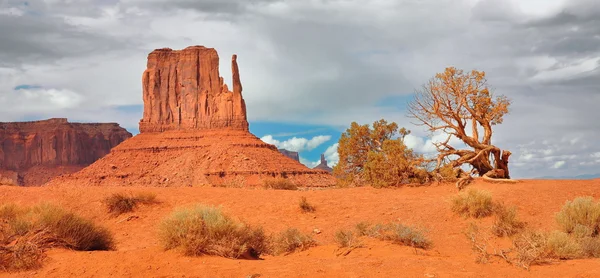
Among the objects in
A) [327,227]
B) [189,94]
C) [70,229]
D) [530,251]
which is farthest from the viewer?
[189,94]

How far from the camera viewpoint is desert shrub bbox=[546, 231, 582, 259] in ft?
32.6

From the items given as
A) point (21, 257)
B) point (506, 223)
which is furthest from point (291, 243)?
point (506, 223)

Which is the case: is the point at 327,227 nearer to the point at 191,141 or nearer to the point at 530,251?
the point at 530,251

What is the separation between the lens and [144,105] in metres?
95.6

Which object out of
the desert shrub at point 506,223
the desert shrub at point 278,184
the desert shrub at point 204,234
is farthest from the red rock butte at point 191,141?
the desert shrub at point 204,234

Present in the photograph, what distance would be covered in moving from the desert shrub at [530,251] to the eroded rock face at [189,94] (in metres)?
79.4

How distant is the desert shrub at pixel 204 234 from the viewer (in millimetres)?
10227

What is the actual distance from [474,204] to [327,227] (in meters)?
4.46

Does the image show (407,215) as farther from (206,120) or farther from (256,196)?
(206,120)

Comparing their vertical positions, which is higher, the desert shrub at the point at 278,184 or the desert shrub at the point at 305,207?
the desert shrub at the point at 278,184

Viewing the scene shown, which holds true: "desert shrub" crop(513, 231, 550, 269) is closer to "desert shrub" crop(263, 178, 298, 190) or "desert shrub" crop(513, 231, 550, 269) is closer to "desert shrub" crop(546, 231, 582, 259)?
"desert shrub" crop(546, 231, 582, 259)

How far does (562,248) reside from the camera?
999cm

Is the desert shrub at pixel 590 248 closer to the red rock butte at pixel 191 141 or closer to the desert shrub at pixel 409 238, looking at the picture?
the desert shrub at pixel 409 238

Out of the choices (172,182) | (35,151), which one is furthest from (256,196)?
(35,151)
